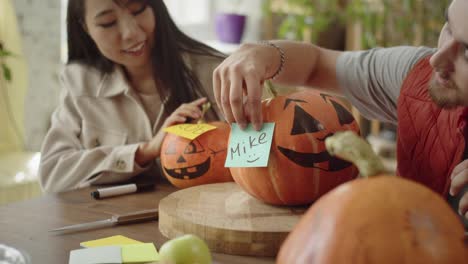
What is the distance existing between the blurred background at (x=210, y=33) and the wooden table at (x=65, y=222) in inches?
54.4

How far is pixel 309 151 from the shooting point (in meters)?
1.04

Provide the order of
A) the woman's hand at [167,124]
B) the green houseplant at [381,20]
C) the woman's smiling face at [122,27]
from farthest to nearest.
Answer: the green houseplant at [381,20]
the woman's smiling face at [122,27]
the woman's hand at [167,124]

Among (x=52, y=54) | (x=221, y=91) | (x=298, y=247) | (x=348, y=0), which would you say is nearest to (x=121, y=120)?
(x=221, y=91)

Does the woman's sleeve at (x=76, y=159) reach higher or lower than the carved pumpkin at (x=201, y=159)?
lower

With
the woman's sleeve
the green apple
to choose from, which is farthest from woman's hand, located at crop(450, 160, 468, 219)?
the woman's sleeve

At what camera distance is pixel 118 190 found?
1.33 metres

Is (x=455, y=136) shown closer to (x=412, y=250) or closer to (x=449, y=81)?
(x=449, y=81)

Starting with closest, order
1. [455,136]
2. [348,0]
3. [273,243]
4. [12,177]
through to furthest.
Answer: [273,243]
[455,136]
[12,177]
[348,0]

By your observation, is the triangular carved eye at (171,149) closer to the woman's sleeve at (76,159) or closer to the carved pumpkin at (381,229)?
the woman's sleeve at (76,159)

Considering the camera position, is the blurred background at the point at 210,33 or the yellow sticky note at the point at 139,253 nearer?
the yellow sticky note at the point at 139,253

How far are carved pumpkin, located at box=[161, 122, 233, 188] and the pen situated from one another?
7 cm

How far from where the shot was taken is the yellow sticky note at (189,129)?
1.34m

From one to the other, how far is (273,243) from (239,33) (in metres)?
2.91

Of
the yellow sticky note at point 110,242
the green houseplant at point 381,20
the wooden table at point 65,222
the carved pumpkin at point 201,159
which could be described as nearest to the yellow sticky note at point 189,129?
the carved pumpkin at point 201,159
